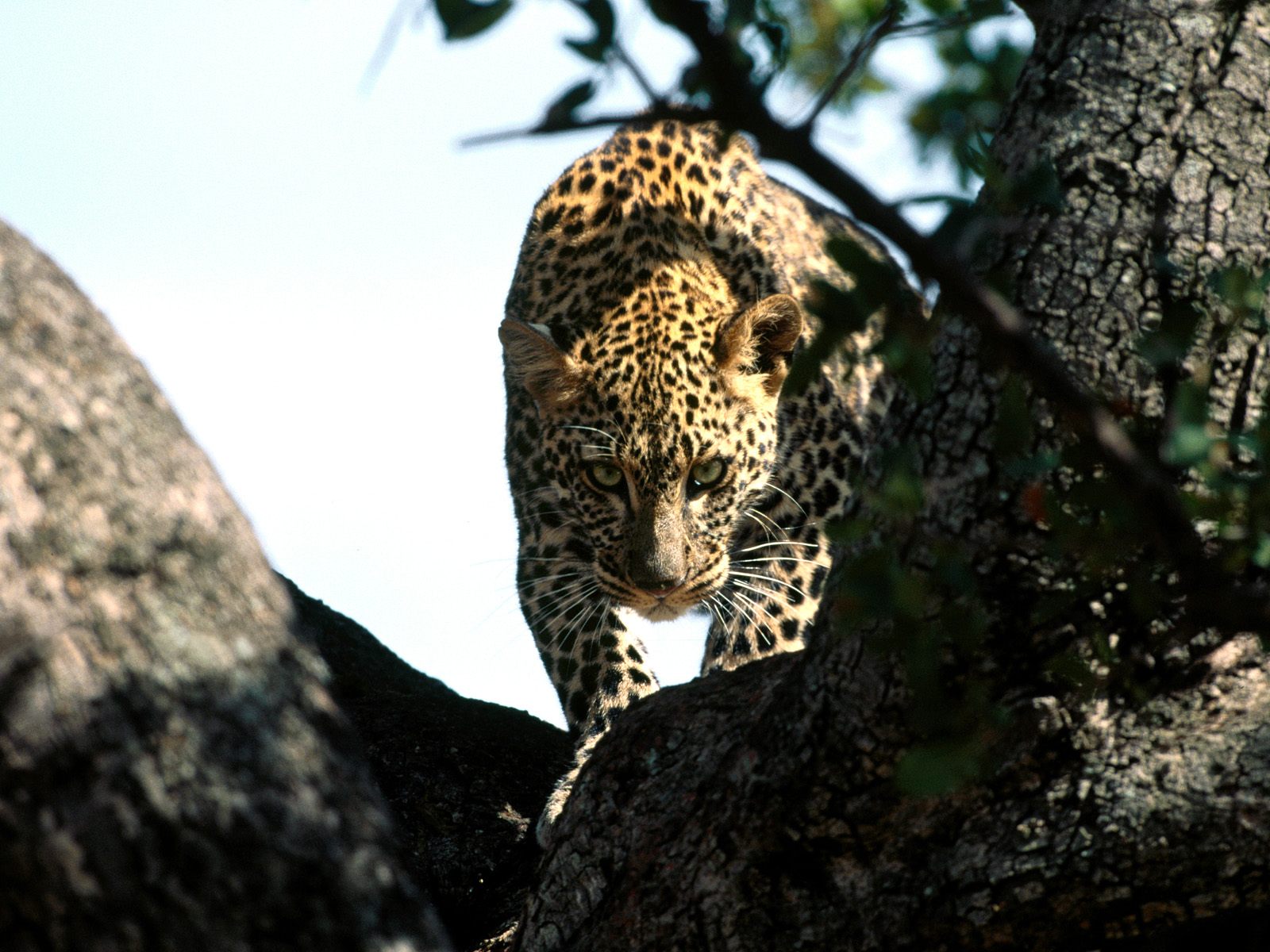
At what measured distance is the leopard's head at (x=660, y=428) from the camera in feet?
20.4

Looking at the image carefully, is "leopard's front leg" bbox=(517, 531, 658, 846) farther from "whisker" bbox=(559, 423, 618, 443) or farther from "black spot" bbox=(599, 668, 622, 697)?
"whisker" bbox=(559, 423, 618, 443)

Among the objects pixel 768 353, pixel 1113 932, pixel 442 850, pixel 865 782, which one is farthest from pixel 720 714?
pixel 768 353

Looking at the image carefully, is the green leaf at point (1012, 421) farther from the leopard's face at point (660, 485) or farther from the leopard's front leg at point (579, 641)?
the leopard's face at point (660, 485)

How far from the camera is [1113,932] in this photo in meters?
3.01

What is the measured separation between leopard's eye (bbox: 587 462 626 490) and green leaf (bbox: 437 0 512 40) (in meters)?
4.26

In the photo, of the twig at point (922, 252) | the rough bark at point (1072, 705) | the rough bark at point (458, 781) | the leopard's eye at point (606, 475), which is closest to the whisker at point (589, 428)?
the leopard's eye at point (606, 475)

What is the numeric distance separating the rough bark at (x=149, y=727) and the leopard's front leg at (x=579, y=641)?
12.3ft

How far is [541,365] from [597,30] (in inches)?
175

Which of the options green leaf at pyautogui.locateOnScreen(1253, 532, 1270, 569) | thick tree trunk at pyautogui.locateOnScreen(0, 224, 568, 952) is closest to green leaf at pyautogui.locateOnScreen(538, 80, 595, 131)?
thick tree trunk at pyautogui.locateOnScreen(0, 224, 568, 952)

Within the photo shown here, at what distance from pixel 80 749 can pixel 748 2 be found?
4.83 ft

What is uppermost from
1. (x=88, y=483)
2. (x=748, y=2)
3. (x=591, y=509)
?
(x=591, y=509)

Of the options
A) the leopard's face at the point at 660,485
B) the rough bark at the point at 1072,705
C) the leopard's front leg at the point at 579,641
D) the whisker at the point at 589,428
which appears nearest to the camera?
the rough bark at the point at 1072,705

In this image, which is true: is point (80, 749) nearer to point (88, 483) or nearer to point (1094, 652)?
point (88, 483)

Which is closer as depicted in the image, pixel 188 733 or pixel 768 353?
pixel 188 733
